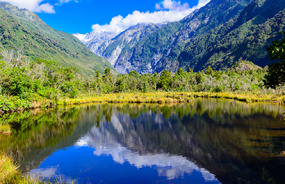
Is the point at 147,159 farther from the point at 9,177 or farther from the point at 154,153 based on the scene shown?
the point at 9,177

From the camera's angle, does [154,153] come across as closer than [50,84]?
Yes

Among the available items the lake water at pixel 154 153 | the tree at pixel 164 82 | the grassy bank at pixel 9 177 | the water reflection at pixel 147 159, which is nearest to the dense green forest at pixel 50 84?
the tree at pixel 164 82

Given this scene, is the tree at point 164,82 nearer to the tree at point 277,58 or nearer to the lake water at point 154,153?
the lake water at point 154,153

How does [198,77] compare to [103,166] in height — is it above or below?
above

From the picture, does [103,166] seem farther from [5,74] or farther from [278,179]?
[5,74]

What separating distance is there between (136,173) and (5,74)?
3699cm

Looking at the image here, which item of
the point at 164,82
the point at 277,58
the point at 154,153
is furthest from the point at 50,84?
the point at 277,58

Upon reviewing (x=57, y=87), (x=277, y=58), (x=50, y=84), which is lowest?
(x=57, y=87)

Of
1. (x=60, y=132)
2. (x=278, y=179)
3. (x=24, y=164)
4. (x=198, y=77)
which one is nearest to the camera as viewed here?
(x=278, y=179)

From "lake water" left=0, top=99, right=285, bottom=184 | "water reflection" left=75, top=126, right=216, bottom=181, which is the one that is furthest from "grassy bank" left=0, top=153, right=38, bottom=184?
"water reflection" left=75, top=126, right=216, bottom=181

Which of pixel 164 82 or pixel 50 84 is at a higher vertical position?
pixel 164 82

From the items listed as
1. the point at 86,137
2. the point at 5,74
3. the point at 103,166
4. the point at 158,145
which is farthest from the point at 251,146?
the point at 5,74

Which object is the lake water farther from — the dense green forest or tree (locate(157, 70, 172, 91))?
tree (locate(157, 70, 172, 91))

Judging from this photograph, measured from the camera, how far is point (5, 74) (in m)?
36.8
